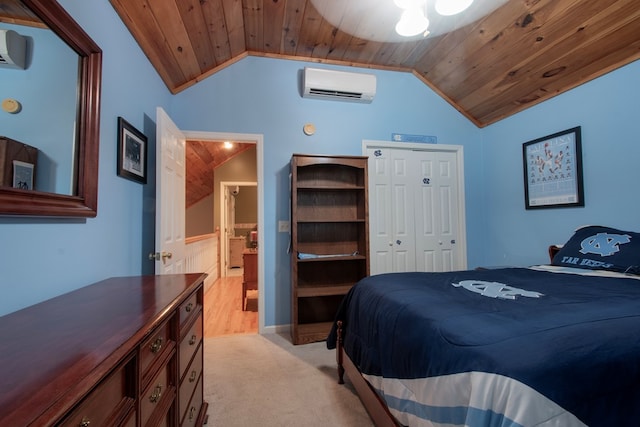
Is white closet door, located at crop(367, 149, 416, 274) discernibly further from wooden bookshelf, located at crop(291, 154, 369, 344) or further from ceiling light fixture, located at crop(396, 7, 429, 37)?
ceiling light fixture, located at crop(396, 7, 429, 37)

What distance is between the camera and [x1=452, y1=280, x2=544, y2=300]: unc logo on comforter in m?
1.25

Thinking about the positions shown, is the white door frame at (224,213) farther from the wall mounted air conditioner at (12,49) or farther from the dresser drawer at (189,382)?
the wall mounted air conditioner at (12,49)

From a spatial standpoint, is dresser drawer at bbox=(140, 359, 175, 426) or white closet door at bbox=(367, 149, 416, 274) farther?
white closet door at bbox=(367, 149, 416, 274)

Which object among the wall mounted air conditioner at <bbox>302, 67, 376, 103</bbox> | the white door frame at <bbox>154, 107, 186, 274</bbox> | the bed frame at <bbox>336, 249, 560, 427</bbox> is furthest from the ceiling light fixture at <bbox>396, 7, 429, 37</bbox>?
the bed frame at <bbox>336, 249, 560, 427</bbox>

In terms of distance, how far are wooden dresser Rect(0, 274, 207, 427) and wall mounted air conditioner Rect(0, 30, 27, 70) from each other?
0.82m

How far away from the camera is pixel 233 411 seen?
5.41 ft

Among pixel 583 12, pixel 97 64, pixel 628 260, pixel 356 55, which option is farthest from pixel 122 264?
pixel 583 12

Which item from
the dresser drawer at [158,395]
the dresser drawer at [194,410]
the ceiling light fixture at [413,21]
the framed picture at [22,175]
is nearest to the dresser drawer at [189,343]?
the dresser drawer at [158,395]

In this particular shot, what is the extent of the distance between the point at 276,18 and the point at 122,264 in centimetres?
228

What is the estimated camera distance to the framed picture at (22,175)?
906 mm

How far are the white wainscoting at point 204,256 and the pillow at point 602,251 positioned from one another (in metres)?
3.87

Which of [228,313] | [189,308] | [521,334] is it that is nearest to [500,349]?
[521,334]

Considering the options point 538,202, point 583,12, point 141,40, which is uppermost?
point 583,12

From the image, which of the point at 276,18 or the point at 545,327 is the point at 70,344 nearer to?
the point at 545,327
